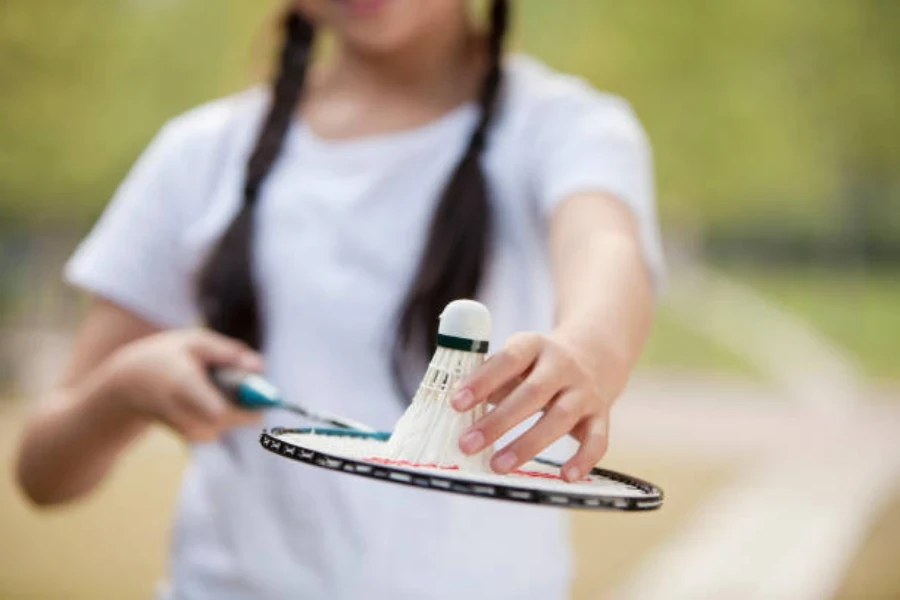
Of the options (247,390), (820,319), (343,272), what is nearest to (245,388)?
(247,390)

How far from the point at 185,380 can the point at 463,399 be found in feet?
0.71

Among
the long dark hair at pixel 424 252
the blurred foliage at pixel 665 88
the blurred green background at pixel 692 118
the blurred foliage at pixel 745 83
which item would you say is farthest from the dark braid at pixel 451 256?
the blurred foliage at pixel 745 83

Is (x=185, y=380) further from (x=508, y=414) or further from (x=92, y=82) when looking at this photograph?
(x=92, y=82)

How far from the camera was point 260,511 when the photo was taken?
0.55m

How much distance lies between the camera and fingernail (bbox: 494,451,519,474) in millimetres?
299

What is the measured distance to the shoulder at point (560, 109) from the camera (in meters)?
0.54

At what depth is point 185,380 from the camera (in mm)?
483

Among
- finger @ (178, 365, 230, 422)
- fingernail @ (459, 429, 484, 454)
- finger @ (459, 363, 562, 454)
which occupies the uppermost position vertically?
finger @ (459, 363, 562, 454)

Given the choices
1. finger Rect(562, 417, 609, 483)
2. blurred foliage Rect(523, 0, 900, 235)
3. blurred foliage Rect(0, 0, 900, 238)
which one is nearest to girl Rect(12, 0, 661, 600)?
finger Rect(562, 417, 609, 483)

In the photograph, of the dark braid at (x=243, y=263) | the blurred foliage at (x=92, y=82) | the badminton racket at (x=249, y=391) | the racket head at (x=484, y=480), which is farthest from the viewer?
the blurred foliage at (x=92, y=82)

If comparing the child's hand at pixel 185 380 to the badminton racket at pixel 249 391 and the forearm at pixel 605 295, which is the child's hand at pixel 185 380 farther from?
the forearm at pixel 605 295

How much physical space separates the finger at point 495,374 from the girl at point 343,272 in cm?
15

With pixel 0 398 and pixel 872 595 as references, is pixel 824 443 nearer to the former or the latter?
pixel 872 595

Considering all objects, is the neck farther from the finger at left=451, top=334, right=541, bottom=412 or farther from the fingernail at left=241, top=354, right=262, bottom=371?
the finger at left=451, top=334, right=541, bottom=412
